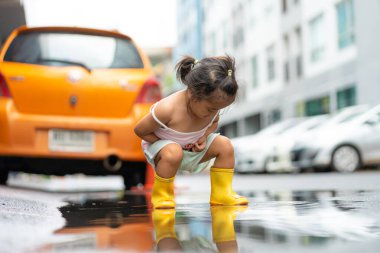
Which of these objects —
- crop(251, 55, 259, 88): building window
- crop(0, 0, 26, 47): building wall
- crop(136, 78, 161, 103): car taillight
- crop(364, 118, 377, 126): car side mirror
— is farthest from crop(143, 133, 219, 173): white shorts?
crop(251, 55, 259, 88): building window

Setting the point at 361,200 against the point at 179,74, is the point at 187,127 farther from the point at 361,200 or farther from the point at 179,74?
the point at 361,200

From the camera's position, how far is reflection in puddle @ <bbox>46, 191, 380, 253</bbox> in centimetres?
245

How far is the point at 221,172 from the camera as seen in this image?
451 cm

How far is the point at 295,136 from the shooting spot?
55.9 feet

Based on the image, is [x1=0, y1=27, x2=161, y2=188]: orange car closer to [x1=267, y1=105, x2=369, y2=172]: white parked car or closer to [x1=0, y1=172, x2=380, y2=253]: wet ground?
[x1=0, y1=172, x2=380, y2=253]: wet ground

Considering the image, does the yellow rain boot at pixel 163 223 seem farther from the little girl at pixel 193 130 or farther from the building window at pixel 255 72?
the building window at pixel 255 72

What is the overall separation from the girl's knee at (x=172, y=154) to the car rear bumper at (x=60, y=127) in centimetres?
248

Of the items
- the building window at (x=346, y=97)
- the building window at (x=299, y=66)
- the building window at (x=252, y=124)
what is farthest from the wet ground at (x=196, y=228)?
the building window at (x=252, y=124)

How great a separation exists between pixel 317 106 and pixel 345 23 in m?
4.17

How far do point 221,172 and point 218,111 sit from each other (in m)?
0.39

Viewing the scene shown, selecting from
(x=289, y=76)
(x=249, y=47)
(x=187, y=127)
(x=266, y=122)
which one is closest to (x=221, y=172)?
(x=187, y=127)

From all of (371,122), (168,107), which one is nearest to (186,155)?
(168,107)

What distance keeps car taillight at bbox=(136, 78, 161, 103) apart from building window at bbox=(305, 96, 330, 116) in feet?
66.0

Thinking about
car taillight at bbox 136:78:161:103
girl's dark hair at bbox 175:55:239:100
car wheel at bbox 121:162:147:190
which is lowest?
car wheel at bbox 121:162:147:190
